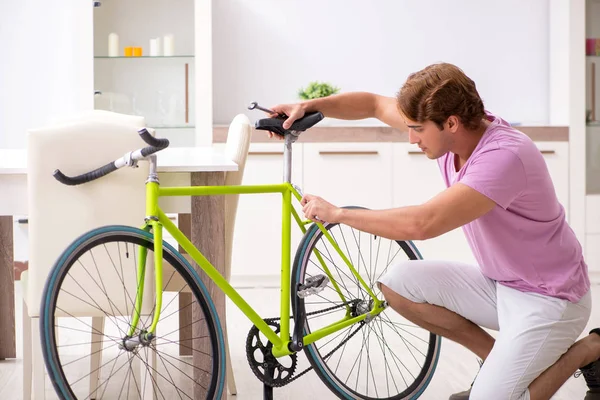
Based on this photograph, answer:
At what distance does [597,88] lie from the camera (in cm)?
492

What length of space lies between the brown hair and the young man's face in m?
0.01

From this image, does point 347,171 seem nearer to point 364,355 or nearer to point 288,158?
point 364,355

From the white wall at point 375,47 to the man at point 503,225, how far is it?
303 cm

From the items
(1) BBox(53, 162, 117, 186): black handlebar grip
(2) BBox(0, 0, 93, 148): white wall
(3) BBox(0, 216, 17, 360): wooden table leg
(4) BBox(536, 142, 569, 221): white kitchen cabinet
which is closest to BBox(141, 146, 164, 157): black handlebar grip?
(1) BBox(53, 162, 117, 186): black handlebar grip

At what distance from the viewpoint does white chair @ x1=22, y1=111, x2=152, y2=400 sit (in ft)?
6.73

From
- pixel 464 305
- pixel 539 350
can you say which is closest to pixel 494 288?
pixel 464 305

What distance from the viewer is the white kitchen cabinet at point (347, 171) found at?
15.3 ft

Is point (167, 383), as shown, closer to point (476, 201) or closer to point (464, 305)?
point (464, 305)

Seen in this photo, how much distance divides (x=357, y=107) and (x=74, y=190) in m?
0.89

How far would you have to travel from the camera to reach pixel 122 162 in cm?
191

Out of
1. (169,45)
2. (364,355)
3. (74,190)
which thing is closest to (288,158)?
(74,190)

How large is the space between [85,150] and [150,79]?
9.20 feet

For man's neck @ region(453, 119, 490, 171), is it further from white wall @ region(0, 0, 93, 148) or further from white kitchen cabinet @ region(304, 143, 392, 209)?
white wall @ region(0, 0, 93, 148)

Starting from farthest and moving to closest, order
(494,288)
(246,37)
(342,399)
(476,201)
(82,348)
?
(246,37)
(82,348)
(342,399)
(494,288)
(476,201)
